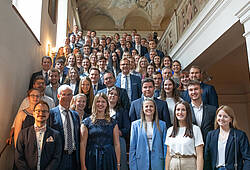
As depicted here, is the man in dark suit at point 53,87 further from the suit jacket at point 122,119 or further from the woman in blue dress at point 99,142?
the woman in blue dress at point 99,142

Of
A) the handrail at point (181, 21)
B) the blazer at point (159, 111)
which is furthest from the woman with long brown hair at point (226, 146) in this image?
the handrail at point (181, 21)

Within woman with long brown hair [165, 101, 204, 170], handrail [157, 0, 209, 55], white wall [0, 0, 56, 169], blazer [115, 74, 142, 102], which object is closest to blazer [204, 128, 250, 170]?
woman with long brown hair [165, 101, 204, 170]

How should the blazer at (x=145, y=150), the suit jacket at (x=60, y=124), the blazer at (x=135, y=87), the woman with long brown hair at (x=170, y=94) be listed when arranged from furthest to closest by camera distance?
the blazer at (x=135, y=87) → the woman with long brown hair at (x=170, y=94) → the blazer at (x=145, y=150) → the suit jacket at (x=60, y=124)

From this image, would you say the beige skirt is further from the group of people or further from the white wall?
the white wall

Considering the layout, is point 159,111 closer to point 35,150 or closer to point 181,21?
point 35,150

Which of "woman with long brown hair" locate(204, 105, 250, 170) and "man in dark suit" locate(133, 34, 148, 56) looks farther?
"man in dark suit" locate(133, 34, 148, 56)

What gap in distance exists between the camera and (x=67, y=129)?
3.47 m

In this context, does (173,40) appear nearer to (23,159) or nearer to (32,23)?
(32,23)

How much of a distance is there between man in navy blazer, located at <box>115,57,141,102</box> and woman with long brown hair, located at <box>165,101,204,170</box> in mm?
1958

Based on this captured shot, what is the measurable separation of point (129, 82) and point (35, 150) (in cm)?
283

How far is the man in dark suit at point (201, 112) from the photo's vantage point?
394 centimetres

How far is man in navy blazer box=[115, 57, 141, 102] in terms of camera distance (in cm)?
556

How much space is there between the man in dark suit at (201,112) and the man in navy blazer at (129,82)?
1624 mm

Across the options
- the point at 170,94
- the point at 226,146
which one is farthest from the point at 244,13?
the point at 226,146
